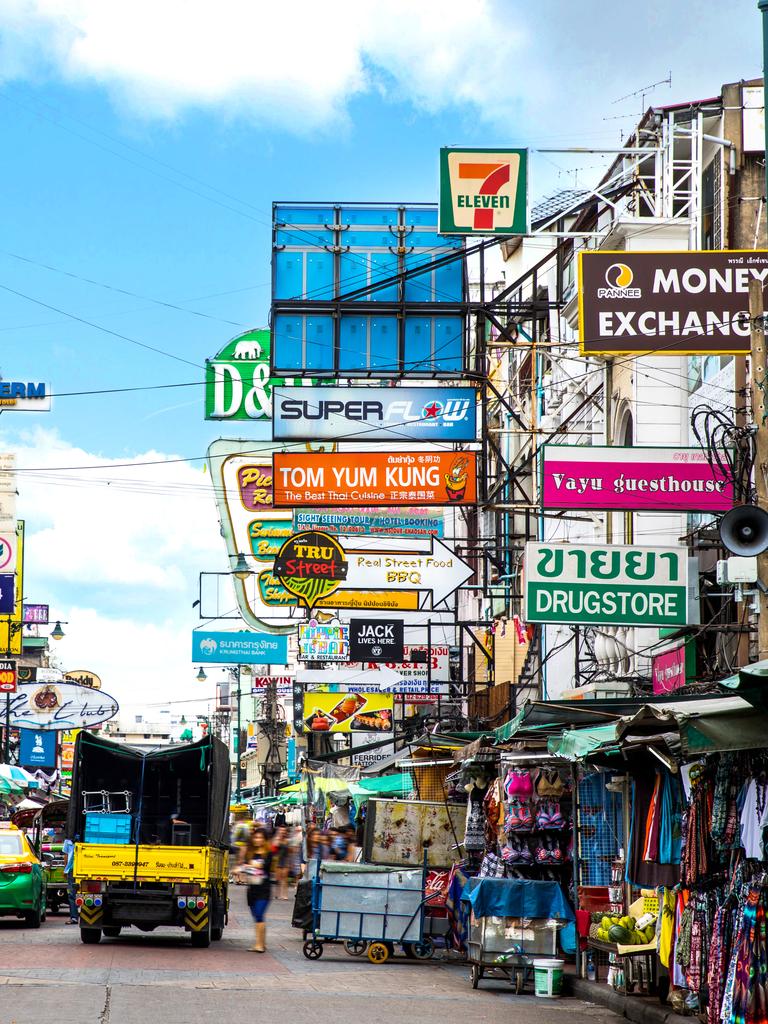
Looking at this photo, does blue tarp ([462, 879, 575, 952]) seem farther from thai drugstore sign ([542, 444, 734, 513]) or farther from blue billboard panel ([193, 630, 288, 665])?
blue billboard panel ([193, 630, 288, 665])

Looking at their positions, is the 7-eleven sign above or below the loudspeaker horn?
above

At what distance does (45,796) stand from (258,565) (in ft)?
53.5

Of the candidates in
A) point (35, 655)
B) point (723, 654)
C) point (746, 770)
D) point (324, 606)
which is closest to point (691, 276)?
point (723, 654)

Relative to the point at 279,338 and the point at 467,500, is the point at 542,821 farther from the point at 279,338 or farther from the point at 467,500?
the point at 279,338

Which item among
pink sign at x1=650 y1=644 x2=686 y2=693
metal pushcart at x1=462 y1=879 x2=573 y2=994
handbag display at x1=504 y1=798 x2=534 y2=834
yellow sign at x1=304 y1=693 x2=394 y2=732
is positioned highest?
pink sign at x1=650 y1=644 x2=686 y2=693

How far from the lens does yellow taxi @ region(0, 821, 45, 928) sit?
78.5ft

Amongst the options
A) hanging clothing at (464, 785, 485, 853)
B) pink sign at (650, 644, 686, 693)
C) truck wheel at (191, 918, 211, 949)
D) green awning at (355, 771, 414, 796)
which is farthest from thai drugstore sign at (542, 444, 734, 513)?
green awning at (355, 771, 414, 796)

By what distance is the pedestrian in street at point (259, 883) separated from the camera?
22.2 meters

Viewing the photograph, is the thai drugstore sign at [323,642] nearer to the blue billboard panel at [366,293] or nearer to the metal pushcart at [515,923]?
the blue billboard panel at [366,293]

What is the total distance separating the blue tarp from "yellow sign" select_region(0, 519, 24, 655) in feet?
143

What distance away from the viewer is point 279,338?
28.4 metres

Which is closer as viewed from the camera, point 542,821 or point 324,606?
point 542,821

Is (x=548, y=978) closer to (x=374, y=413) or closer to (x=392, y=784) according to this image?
(x=374, y=413)

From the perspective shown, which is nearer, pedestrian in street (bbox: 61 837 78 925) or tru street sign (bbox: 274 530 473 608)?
pedestrian in street (bbox: 61 837 78 925)
